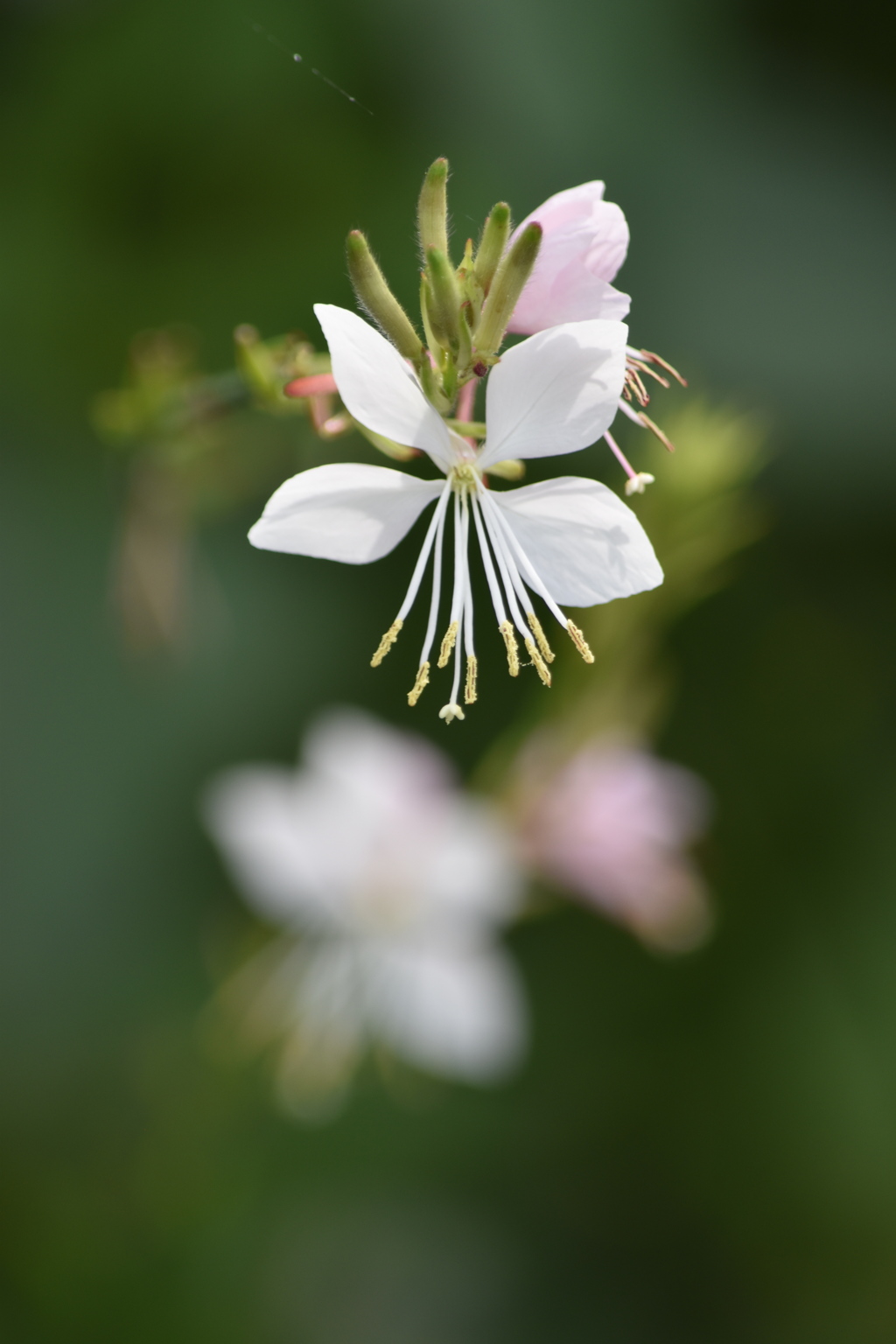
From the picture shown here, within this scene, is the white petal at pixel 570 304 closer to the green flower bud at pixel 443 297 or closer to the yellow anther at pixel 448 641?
the green flower bud at pixel 443 297

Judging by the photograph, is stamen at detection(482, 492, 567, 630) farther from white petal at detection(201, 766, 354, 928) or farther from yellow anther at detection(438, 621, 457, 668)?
white petal at detection(201, 766, 354, 928)

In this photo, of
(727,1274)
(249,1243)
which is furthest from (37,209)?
(727,1274)

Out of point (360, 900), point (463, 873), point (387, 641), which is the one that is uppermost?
point (387, 641)

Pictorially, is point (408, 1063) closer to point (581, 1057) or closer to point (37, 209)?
point (581, 1057)

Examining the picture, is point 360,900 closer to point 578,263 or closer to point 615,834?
point 615,834

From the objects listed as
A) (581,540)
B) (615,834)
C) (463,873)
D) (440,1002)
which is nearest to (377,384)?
(581,540)

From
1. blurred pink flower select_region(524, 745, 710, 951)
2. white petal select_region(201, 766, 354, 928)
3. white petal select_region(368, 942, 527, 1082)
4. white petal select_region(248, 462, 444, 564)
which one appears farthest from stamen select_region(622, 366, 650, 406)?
white petal select_region(368, 942, 527, 1082)
